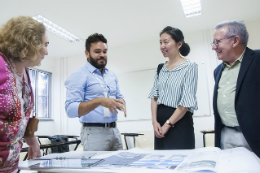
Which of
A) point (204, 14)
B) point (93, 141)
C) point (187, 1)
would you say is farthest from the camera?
point (204, 14)

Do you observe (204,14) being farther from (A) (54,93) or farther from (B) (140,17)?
(A) (54,93)

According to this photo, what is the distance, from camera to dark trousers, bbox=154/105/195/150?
1390mm

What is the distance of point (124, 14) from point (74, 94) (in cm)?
287

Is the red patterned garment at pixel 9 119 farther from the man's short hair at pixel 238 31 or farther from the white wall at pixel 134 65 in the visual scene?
the white wall at pixel 134 65

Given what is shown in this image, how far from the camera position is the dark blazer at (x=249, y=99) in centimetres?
107

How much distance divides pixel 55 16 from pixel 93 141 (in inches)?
124

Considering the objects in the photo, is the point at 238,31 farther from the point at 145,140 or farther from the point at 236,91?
the point at 145,140

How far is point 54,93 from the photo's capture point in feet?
20.1

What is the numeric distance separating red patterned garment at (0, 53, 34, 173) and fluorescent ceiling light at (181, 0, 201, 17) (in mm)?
3472

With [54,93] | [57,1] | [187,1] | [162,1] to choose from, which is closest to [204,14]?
[187,1]

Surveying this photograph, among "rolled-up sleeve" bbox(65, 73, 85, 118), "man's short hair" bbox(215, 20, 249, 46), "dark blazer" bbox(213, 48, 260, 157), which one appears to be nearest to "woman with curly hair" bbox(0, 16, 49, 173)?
"rolled-up sleeve" bbox(65, 73, 85, 118)

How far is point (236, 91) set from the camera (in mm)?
1164

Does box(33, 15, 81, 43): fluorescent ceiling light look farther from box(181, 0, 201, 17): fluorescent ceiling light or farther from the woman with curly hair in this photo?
the woman with curly hair

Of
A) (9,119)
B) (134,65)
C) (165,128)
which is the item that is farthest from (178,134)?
(134,65)
